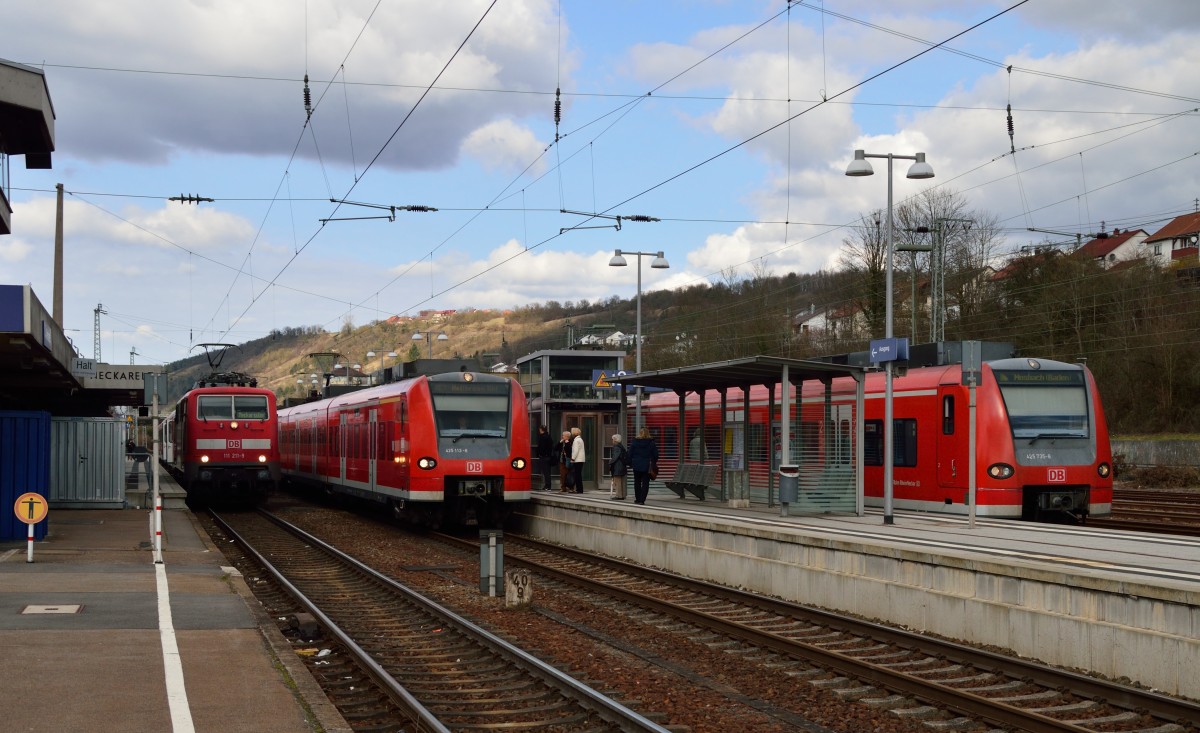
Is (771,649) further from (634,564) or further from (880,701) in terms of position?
(634,564)

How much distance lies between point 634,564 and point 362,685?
925 cm

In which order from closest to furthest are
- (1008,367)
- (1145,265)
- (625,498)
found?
1. (1008,367)
2. (625,498)
3. (1145,265)

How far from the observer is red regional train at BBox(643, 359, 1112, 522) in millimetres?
20156

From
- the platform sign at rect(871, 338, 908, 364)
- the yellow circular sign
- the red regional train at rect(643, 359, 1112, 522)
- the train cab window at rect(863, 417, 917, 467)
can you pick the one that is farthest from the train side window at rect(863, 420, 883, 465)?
the yellow circular sign

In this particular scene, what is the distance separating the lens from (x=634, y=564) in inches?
749

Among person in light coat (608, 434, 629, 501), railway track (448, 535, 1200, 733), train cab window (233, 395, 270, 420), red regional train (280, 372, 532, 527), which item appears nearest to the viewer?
railway track (448, 535, 1200, 733)

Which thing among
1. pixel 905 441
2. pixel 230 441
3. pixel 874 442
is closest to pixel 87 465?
pixel 230 441

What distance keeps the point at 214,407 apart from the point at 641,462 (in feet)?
45.8

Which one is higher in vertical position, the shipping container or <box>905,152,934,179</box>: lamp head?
<box>905,152,934,179</box>: lamp head

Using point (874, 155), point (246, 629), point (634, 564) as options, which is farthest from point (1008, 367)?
point (246, 629)

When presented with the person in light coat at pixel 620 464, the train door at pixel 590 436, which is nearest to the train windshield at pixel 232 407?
the train door at pixel 590 436

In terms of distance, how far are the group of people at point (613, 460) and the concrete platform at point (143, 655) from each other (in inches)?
329

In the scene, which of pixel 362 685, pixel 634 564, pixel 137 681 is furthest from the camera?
pixel 634 564

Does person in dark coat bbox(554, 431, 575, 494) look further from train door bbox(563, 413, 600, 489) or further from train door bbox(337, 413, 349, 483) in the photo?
train door bbox(337, 413, 349, 483)
